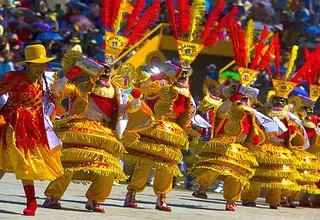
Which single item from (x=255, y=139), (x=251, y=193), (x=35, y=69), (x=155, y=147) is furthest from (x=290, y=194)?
(x=35, y=69)

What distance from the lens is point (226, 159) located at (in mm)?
14562

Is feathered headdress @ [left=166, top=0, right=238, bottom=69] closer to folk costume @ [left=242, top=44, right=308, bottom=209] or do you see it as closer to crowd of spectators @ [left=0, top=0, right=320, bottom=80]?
folk costume @ [left=242, top=44, right=308, bottom=209]

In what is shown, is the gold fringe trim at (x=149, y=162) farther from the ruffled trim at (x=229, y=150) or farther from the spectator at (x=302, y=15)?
the spectator at (x=302, y=15)

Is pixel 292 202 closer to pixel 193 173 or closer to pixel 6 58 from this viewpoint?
pixel 193 173

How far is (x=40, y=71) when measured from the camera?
11.1m

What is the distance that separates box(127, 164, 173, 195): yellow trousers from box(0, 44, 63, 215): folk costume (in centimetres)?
249

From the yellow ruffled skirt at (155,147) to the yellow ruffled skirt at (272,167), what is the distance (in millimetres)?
2561

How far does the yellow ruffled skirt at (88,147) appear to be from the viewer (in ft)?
39.3

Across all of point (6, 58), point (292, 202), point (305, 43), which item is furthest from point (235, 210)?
point (305, 43)

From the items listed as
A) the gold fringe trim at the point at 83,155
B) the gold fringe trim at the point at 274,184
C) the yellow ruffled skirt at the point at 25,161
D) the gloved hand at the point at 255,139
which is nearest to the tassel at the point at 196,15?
the gloved hand at the point at 255,139

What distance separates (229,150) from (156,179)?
143 centimetres

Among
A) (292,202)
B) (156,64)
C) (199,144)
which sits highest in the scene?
(156,64)

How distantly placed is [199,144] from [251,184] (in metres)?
1.31

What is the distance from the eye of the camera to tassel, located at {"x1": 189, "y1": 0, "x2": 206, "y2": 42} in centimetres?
1399
